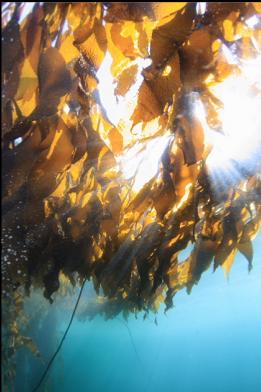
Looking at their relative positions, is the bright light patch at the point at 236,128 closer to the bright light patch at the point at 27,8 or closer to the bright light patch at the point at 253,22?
the bright light patch at the point at 253,22

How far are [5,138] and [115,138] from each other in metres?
0.61

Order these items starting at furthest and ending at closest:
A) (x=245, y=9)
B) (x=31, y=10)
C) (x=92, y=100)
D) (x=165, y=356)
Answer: (x=165, y=356) < (x=92, y=100) < (x=245, y=9) < (x=31, y=10)

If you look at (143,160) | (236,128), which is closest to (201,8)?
(143,160)

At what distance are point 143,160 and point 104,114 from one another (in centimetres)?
55

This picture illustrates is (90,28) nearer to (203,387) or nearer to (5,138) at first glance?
(5,138)

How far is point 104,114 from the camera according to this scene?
1.56m

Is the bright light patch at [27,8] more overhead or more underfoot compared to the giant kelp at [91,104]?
more overhead

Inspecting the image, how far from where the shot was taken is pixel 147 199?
2154 mm

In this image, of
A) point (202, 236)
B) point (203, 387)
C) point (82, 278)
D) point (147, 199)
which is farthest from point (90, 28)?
point (203, 387)

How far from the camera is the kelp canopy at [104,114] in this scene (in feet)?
4.33

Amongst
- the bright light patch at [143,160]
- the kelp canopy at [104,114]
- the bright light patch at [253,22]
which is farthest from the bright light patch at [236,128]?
the bright light patch at [143,160]

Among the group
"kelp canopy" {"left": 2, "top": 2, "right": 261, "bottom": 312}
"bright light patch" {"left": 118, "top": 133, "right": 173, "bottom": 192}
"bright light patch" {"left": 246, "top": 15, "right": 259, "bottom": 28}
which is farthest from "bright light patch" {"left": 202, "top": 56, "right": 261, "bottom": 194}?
"bright light patch" {"left": 118, "top": 133, "right": 173, "bottom": 192}

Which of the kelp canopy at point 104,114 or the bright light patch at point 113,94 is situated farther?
the bright light patch at point 113,94

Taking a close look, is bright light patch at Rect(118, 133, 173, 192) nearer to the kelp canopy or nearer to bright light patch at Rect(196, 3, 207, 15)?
the kelp canopy
